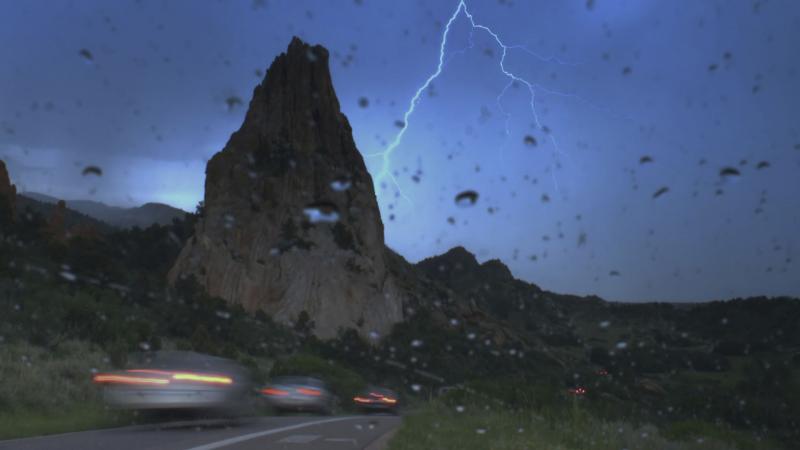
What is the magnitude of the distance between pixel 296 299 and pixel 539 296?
85877 millimetres

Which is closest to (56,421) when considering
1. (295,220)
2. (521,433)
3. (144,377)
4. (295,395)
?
(144,377)

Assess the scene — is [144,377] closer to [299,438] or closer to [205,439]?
[205,439]

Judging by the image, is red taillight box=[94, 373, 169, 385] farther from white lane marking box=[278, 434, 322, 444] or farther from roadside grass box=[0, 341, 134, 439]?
white lane marking box=[278, 434, 322, 444]

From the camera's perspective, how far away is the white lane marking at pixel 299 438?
36.4ft

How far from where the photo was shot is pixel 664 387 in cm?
5922

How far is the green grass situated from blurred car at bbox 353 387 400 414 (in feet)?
50.7

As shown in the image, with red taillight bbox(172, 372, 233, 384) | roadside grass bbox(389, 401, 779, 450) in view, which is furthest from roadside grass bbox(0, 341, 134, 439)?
roadside grass bbox(389, 401, 779, 450)

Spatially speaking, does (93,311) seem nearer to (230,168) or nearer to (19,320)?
(19,320)

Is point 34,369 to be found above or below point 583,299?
below

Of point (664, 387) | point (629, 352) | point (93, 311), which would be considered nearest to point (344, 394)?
point (93, 311)

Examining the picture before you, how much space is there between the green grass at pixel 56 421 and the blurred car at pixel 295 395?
7.42 metres

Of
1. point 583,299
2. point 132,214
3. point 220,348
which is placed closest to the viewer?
point 220,348

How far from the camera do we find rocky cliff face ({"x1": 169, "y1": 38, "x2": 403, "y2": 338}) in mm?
73812

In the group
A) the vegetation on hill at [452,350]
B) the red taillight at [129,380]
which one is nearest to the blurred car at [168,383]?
the red taillight at [129,380]
